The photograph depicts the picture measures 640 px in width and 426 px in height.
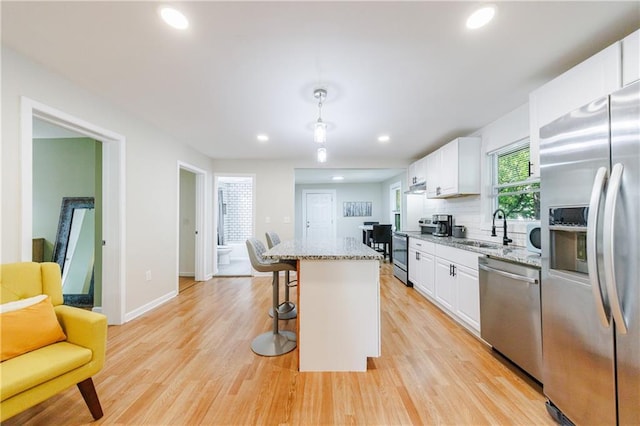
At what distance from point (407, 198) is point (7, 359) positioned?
569cm

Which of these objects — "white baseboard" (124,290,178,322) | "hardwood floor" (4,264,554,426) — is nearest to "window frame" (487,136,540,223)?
"hardwood floor" (4,264,554,426)

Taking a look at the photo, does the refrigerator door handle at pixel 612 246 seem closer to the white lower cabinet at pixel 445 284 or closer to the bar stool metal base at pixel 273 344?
the white lower cabinet at pixel 445 284

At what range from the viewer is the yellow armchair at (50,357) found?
1197 mm

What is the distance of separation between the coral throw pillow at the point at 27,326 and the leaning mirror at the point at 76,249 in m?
2.32

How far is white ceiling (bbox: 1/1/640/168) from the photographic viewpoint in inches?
57.6

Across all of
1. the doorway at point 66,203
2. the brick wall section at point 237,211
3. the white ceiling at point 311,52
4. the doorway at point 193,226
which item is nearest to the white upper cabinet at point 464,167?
the white ceiling at point 311,52

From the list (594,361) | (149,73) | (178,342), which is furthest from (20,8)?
(594,361)

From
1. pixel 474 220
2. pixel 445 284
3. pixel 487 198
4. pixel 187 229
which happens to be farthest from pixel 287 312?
pixel 187 229

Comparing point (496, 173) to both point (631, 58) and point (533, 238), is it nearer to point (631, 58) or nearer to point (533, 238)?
point (533, 238)

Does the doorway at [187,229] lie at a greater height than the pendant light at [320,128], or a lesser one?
lesser

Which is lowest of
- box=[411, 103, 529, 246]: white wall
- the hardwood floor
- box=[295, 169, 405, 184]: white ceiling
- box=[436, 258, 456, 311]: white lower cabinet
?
the hardwood floor

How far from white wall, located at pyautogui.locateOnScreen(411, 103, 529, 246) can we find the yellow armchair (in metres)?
3.69

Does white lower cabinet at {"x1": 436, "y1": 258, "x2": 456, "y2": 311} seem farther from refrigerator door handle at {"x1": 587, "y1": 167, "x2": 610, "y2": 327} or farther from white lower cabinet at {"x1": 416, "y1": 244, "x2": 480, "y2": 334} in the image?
refrigerator door handle at {"x1": 587, "y1": 167, "x2": 610, "y2": 327}

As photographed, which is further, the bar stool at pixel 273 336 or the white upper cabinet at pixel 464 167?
the white upper cabinet at pixel 464 167
